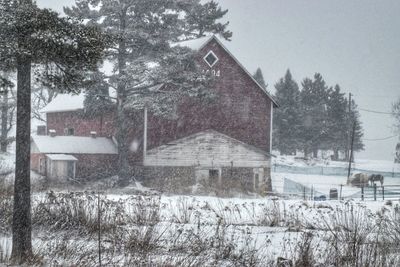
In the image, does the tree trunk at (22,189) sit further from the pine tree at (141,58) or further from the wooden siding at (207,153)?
the wooden siding at (207,153)

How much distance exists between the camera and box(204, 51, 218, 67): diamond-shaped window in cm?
3472

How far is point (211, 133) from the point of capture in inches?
1334

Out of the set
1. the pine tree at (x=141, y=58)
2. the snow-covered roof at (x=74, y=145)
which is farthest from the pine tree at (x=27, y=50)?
the snow-covered roof at (x=74, y=145)

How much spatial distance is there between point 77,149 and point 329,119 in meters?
48.7

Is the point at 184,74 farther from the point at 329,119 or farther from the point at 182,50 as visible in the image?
the point at 329,119

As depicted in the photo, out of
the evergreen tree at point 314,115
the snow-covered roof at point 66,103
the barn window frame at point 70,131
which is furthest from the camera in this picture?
→ the evergreen tree at point 314,115

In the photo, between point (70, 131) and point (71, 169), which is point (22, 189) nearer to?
point (71, 169)

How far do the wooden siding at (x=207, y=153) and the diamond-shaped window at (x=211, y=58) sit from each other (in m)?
4.87

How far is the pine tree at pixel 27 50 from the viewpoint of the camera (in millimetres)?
9627

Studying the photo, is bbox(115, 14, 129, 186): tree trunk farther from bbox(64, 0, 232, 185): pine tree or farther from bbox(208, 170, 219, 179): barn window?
bbox(208, 170, 219, 179): barn window

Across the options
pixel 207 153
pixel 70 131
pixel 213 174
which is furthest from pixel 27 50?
pixel 70 131

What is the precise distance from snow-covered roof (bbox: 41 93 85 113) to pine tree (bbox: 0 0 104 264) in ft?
90.3

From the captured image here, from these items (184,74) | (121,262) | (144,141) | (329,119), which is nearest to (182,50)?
(184,74)

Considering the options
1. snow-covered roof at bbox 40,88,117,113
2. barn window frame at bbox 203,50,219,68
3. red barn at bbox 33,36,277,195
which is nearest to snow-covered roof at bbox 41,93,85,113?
snow-covered roof at bbox 40,88,117,113
